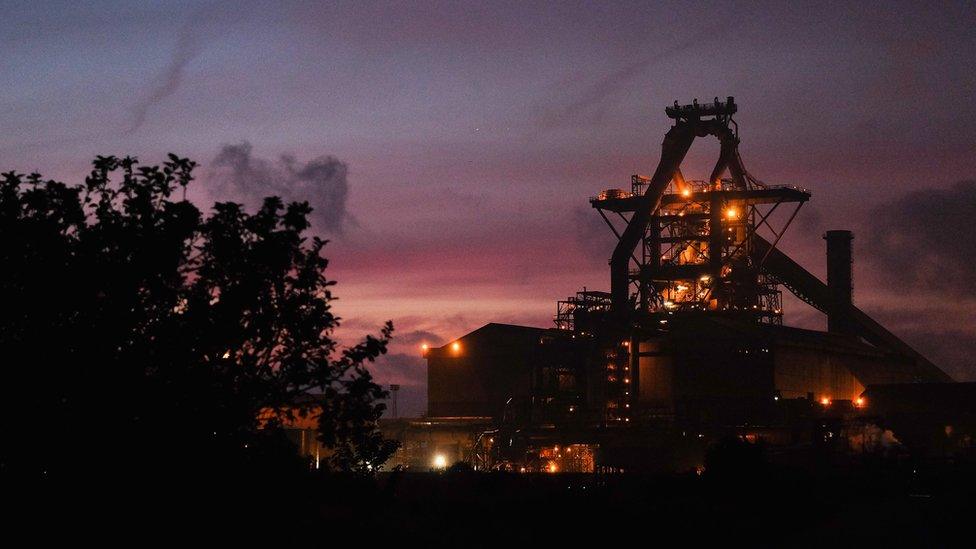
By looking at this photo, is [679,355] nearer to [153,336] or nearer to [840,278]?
[840,278]

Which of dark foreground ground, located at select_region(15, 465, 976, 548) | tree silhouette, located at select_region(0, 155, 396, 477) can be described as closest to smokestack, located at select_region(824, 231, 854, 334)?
dark foreground ground, located at select_region(15, 465, 976, 548)

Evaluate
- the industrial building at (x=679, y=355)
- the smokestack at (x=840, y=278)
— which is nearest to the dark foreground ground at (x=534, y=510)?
the industrial building at (x=679, y=355)

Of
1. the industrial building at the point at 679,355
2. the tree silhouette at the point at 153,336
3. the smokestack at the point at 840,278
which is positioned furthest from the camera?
the smokestack at the point at 840,278

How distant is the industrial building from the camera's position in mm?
79375

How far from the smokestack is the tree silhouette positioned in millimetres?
104203

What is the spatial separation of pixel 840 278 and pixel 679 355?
129ft

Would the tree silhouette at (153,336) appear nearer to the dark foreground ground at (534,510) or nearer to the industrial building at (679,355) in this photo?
the dark foreground ground at (534,510)

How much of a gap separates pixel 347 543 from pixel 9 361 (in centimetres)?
1120

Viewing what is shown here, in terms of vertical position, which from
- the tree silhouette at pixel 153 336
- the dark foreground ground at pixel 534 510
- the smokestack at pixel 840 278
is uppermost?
the smokestack at pixel 840 278

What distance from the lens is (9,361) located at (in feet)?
63.5

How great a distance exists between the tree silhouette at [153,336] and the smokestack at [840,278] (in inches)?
4102

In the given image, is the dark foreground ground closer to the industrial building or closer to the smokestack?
the industrial building

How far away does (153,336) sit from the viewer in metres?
20.4

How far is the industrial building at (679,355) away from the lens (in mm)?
79375
